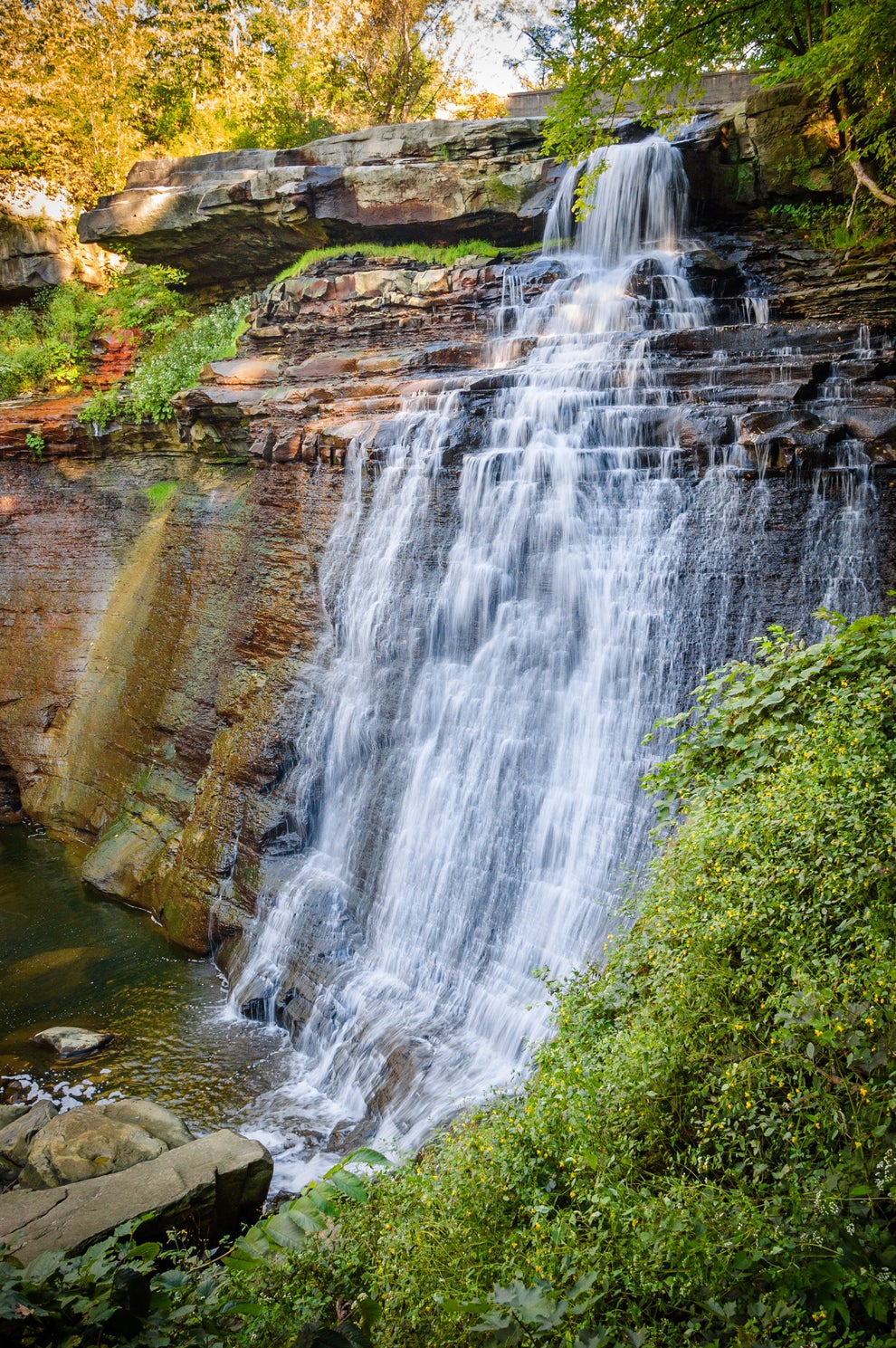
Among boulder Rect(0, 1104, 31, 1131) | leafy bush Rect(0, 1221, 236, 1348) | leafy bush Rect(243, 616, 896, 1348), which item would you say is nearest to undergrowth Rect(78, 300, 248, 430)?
boulder Rect(0, 1104, 31, 1131)

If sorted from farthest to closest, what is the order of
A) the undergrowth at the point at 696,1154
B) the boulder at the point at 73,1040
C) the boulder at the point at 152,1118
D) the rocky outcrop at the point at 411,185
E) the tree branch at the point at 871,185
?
1. the rocky outcrop at the point at 411,185
2. the tree branch at the point at 871,185
3. the boulder at the point at 73,1040
4. the boulder at the point at 152,1118
5. the undergrowth at the point at 696,1154

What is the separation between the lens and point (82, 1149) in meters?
5.70

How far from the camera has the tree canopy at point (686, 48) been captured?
26.6 feet

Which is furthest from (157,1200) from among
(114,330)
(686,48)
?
(114,330)

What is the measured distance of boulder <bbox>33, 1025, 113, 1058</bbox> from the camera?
7.72m

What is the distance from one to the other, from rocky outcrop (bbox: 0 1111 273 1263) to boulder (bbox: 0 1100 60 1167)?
674mm

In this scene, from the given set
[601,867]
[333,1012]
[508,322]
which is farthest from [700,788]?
[508,322]

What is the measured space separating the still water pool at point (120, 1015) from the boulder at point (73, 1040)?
0.33 feet

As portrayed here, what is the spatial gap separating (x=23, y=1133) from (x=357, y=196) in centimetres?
1501

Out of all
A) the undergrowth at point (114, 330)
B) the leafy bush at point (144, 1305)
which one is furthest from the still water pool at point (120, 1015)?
the undergrowth at point (114, 330)

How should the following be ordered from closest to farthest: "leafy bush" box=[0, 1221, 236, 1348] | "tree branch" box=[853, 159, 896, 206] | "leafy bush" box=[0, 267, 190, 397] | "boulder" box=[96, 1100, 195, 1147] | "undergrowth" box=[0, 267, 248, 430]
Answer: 1. "leafy bush" box=[0, 1221, 236, 1348]
2. "boulder" box=[96, 1100, 195, 1147]
3. "tree branch" box=[853, 159, 896, 206]
4. "undergrowth" box=[0, 267, 248, 430]
5. "leafy bush" box=[0, 267, 190, 397]

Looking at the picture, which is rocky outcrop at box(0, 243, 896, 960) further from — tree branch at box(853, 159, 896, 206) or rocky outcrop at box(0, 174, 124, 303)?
rocky outcrop at box(0, 174, 124, 303)

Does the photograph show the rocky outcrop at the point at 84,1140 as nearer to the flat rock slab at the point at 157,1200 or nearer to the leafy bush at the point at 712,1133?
the flat rock slab at the point at 157,1200

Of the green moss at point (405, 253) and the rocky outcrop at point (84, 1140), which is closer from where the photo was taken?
the rocky outcrop at point (84, 1140)
